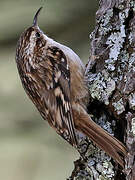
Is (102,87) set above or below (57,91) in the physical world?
below

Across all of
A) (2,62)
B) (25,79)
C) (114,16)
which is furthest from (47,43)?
(2,62)

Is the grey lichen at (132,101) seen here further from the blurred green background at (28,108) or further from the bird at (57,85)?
the blurred green background at (28,108)

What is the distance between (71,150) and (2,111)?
0.60 meters

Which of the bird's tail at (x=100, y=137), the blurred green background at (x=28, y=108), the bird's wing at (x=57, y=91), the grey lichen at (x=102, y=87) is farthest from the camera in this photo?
the blurred green background at (x=28, y=108)

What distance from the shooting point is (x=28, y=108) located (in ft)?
13.0

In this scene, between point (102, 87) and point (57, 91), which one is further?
point (57, 91)

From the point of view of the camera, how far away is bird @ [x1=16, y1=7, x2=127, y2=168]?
2.38 metres

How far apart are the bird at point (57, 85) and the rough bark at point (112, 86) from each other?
0.05m

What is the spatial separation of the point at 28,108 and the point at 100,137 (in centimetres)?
179

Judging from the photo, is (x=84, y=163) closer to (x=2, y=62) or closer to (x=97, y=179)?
(x=97, y=179)

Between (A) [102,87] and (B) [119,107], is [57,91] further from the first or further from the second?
(B) [119,107]

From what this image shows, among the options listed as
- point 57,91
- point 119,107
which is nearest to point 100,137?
point 119,107

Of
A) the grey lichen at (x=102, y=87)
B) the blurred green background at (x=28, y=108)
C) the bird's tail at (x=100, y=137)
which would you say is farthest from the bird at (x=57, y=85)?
the blurred green background at (x=28, y=108)

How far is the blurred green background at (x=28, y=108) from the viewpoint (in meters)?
3.68
